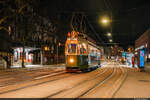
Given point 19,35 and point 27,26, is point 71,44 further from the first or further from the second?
point 19,35

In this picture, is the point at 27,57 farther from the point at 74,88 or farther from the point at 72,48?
the point at 74,88

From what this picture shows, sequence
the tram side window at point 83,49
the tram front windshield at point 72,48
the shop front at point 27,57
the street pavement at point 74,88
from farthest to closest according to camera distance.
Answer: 1. the shop front at point 27,57
2. the tram side window at point 83,49
3. the tram front windshield at point 72,48
4. the street pavement at point 74,88

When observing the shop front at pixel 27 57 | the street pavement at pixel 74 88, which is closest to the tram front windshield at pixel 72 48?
the street pavement at pixel 74 88

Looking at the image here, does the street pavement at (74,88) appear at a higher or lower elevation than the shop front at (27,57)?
lower

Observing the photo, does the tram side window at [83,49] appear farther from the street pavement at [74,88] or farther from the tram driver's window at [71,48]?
the street pavement at [74,88]

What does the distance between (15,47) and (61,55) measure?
18950 millimetres

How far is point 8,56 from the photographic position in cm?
2875

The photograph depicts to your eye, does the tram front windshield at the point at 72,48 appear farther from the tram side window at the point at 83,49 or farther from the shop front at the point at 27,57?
the shop front at the point at 27,57

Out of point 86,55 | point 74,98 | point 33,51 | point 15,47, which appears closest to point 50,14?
point 33,51

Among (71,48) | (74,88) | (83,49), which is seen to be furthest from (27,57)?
(74,88)

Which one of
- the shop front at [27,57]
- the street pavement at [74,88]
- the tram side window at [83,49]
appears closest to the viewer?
the street pavement at [74,88]

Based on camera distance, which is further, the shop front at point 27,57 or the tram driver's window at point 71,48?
the shop front at point 27,57

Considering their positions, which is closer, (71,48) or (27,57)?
(71,48)

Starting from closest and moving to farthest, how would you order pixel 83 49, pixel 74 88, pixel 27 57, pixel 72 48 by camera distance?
pixel 74 88 → pixel 72 48 → pixel 83 49 → pixel 27 57
